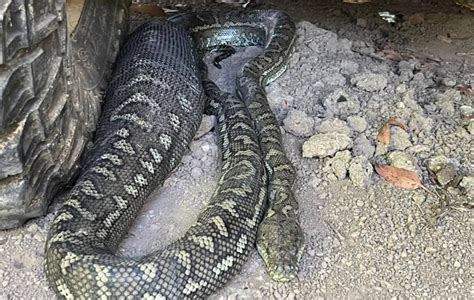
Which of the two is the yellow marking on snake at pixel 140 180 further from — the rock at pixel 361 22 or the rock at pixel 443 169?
the rock at pixel 361 22

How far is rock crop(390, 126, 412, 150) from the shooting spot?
5.72m

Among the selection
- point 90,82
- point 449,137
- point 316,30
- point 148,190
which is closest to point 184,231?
point 148,190

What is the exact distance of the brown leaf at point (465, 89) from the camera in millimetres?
6457

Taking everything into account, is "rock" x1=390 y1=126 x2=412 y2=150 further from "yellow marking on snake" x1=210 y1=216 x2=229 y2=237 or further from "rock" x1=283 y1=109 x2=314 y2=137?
"yellow marking on snake" x1=210 y1=216 x2=229 y2=237

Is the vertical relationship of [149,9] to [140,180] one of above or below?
below

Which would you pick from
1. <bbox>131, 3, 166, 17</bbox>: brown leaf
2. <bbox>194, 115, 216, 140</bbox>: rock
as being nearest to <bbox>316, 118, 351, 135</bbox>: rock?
<bbox>194, 115, 216, 140</bbox>: rock

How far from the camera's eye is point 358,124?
5883mm

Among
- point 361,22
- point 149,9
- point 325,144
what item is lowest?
point 149,9

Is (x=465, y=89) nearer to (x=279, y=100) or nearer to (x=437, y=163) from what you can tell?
(x=437, y=163)

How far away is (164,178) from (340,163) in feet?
4.70

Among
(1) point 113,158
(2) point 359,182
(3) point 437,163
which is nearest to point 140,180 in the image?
(1) point 113,158

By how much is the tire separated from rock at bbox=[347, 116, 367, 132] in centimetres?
223

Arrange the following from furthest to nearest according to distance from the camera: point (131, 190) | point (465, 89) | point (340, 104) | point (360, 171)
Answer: point (465, 89) → point (340, 104) → point (360, 171) → point (131, 190)

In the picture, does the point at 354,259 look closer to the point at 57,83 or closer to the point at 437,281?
the point at 437,281
